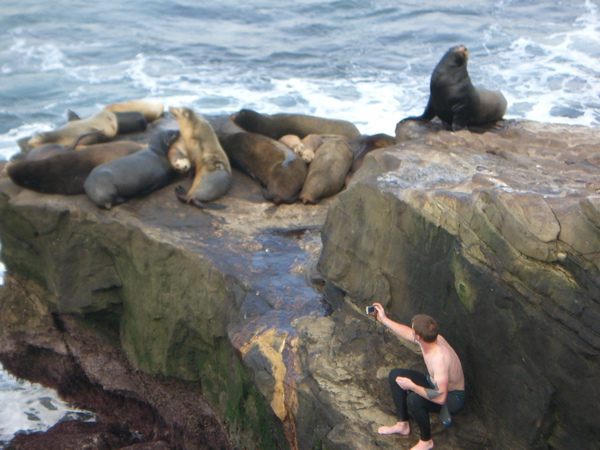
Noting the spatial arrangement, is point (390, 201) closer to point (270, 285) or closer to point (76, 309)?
point (270, 285)

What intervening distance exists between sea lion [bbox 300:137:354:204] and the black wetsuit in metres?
3.45

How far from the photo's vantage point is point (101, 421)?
7086 mm

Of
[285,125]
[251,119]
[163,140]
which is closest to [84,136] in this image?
[163,140]

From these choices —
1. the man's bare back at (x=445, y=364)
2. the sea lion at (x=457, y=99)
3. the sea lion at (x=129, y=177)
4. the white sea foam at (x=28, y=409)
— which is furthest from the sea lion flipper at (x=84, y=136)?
the man's bare back at (x=445, y=364)

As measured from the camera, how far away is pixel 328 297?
5684 millimetres

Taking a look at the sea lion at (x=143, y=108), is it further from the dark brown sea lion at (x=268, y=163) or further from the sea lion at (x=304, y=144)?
the sea lion at (x=304, y=144)

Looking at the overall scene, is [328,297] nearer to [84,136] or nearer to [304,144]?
[304,144]

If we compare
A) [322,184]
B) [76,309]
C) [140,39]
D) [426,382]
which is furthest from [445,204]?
[140,39]

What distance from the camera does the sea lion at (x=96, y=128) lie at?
8656mm

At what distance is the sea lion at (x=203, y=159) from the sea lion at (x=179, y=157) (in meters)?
0.06

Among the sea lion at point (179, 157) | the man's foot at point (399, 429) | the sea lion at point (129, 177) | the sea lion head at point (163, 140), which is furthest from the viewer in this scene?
the sea lion head at point (163, 140)

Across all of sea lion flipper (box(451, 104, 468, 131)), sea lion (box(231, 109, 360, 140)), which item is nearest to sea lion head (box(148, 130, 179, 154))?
sea lion (box(231, 109, 360, 140))

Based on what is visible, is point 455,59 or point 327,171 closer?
point 327,171

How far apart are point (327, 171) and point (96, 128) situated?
3125mm
